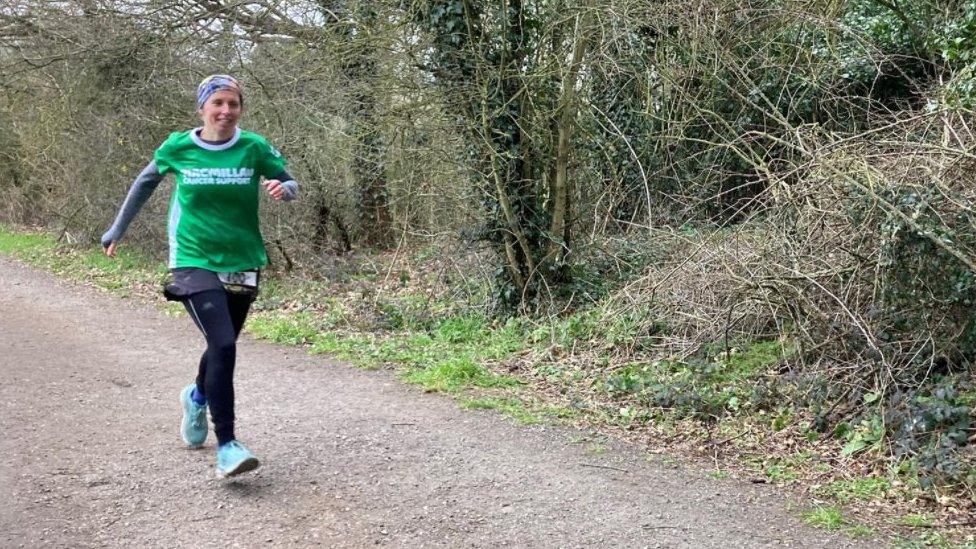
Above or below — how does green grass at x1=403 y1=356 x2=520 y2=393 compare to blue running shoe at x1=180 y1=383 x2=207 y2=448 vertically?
below

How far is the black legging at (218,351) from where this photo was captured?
438cm

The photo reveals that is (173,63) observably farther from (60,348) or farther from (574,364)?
(574,364)

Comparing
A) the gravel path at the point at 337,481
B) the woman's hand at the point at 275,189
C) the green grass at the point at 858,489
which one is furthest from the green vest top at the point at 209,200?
the green grass at the point at 858,489

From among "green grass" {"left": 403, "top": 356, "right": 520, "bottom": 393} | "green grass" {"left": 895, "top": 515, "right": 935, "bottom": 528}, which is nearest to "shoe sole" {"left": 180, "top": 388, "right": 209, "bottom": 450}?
"green grass" {"left": 403, "top": 356, "right": 520, "bottom": 393}

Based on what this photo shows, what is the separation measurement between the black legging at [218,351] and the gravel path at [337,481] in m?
0.34

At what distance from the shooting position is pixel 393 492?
4445 millimetres

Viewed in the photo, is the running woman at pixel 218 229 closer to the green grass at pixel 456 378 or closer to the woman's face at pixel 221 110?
the woman's face at pixel 221 110

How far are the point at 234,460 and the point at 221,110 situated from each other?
1.78 metres

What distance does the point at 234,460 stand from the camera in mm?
4359

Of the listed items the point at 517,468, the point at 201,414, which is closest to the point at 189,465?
the point at 201,414

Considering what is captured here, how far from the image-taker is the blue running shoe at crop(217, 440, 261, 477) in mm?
4344

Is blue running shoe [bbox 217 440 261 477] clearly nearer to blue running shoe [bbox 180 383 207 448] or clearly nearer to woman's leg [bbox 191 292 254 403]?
woman's leg [bbox 191 292 254 403]

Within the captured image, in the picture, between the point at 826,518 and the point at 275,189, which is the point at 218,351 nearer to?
the point at 275,189

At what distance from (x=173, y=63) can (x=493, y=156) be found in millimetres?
7257
